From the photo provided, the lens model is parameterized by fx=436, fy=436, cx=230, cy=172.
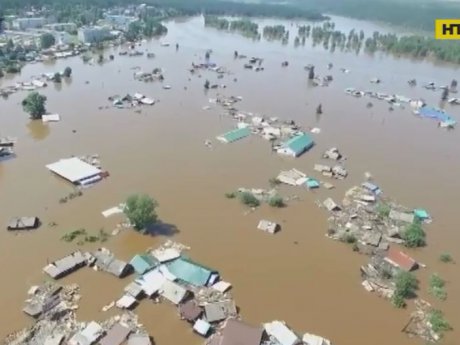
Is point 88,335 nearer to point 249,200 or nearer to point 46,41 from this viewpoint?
point 249,200

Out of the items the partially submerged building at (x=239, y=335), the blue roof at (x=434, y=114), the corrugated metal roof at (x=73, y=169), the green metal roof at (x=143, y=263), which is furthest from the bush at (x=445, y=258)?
the blue roof at (x=434, y=114)

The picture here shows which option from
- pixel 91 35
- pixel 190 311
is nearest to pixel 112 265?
pixel 190 311

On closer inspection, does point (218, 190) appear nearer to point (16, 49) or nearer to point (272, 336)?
point (272, 336)

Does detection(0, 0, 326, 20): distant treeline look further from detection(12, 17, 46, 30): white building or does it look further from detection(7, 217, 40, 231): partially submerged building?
detection(7, 217, 40, 231): partially submerged building

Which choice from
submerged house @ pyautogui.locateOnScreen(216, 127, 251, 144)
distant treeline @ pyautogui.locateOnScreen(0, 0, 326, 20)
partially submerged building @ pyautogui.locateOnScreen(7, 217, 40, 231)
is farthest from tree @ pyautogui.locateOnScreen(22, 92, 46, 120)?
distant treeline @ pyautogui.locateOnScreen(0, 0, 326, 20)

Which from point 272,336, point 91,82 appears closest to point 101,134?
point 91,82

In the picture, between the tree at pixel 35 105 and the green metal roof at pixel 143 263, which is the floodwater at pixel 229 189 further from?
the tree at pixel 35 105
